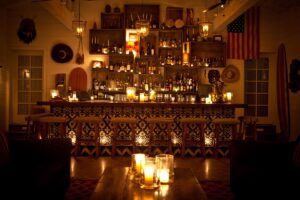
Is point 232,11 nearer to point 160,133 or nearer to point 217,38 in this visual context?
point 217,38

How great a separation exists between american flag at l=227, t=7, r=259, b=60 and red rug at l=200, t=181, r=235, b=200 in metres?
5.10

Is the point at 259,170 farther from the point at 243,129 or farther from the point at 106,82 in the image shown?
the point at 106,82

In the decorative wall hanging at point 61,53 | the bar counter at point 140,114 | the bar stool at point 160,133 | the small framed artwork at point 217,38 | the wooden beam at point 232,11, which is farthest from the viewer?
the decorative wall hanging at point 61,53

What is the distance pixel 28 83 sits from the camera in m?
9.56

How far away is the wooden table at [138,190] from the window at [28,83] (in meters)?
6.77

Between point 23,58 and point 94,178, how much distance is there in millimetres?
5848

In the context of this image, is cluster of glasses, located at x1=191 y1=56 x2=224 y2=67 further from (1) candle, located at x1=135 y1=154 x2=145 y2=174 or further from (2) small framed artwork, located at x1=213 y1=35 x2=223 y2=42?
(1) candle, located at x1=135 y1=154 x2=145 y2=174

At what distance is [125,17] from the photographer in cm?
921

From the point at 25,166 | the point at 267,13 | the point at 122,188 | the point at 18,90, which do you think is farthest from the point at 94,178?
the point at 267,13

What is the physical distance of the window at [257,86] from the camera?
941 centimetres

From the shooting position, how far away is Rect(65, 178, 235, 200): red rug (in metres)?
4.08

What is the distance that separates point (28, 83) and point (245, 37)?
5.99 meters

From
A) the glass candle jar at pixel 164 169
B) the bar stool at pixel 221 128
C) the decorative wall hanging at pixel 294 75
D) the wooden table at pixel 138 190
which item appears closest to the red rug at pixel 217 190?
the wooden table at pixel 138 190

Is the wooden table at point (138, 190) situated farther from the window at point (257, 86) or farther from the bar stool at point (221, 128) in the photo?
the window at point (257, 86)
